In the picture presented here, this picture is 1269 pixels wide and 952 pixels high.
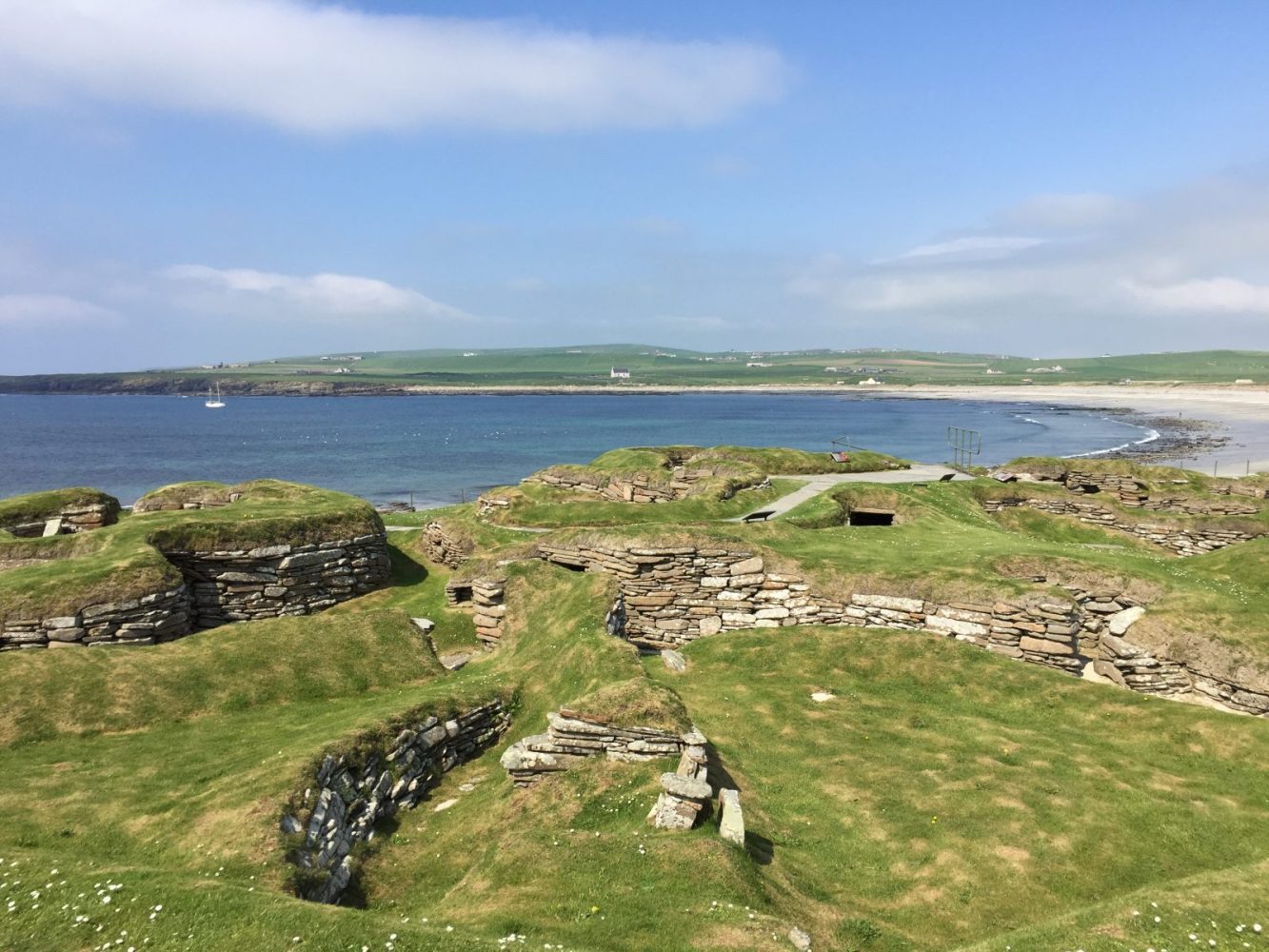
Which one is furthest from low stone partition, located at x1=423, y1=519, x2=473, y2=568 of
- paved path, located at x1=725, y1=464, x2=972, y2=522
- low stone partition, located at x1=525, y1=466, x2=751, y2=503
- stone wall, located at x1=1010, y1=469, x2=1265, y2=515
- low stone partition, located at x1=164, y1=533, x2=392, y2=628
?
stone wall, located at x1=1010, y1=469, x2=1265, y2=515

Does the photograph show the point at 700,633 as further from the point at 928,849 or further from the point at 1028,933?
the point at 1028,933

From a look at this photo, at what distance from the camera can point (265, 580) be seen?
29.8m

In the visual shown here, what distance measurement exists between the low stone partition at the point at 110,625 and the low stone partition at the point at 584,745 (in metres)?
16.8

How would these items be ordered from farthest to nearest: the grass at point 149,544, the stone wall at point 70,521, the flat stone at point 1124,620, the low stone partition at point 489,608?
the stone wall at point 70,521, the low stone partition at point 489,608, the grass at point 149,544, the flat stone at point 1124,620

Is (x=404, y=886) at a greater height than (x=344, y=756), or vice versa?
(x=344, y=756)

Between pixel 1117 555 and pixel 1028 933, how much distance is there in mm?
22291

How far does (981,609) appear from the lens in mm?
23562

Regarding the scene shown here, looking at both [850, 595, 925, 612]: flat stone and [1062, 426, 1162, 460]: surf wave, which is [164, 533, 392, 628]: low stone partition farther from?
[1062, 426, 1162, 460]: surf wave

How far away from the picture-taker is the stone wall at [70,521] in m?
35.1

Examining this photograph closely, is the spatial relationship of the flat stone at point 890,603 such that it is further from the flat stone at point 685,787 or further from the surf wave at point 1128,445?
the surf wave at point 1128,445

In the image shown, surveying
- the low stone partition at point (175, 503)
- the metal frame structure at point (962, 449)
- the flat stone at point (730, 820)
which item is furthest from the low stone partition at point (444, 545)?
the metal frame structure at point (962, 449)

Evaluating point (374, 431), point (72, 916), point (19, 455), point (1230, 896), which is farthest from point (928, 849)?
point (374, 431)

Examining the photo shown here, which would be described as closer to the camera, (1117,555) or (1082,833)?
(1082,833)

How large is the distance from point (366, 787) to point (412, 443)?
13142 cm
